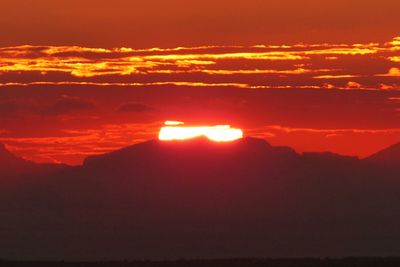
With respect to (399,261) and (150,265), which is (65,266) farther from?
(399,261)

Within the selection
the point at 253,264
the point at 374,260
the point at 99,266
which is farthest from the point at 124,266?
the point at 374,260

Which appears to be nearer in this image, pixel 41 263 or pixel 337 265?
pixel 337 265

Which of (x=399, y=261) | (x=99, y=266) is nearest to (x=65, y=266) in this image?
(x=99, y=266)

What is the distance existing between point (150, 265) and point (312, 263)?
8.08 meters

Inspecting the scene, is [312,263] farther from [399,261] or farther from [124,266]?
[124,266]

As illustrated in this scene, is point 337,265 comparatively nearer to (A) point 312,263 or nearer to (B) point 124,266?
(A) point 312,263

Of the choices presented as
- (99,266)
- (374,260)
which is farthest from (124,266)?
(374,260)

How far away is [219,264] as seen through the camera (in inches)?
2911

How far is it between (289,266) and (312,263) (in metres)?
4.06

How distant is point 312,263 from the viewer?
74.9 m

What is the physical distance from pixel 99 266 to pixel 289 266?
32.4 feet

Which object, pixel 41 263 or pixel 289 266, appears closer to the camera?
pixel 289 266

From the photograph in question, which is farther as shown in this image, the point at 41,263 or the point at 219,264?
the point at 41,263

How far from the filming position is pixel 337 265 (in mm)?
71688
